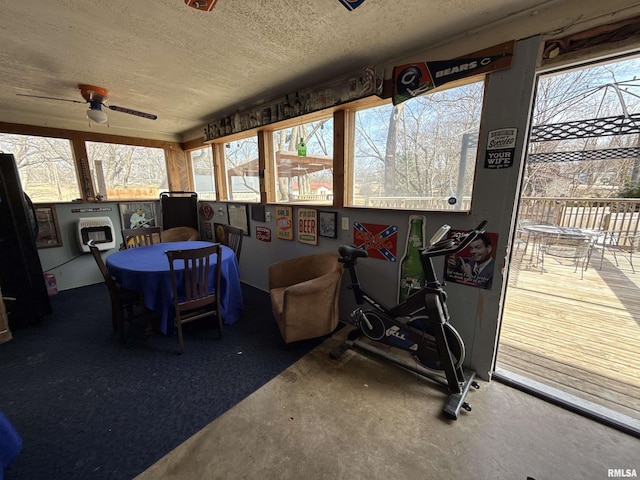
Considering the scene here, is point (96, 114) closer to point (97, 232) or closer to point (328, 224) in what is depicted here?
point (97, 232)

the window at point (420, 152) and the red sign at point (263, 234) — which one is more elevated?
the window at point (420, 152)

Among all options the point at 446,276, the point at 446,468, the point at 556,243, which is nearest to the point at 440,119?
the point at 446,276

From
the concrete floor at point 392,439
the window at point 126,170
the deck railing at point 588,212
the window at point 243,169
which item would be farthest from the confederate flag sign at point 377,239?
the window at point 126,170

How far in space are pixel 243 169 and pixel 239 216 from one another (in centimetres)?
75

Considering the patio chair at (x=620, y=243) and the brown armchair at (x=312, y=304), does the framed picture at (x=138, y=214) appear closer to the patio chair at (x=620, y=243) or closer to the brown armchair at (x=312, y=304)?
the brown armchair at (x=312, y=304)

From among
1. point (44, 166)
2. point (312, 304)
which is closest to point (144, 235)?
point (44, 166)

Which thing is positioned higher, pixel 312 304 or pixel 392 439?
pixel 312 304

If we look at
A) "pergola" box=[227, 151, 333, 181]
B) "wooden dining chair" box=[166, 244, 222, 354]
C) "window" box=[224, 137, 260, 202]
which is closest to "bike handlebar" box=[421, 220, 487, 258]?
"pergola" box=[227, 151, 333, 181]

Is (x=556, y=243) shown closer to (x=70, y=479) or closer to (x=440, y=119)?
(x=440, y=119)

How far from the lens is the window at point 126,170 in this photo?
13.2ft

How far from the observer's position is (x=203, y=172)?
4703mm

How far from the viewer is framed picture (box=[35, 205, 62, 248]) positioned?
138 inches

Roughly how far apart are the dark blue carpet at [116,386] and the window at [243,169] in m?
1.93

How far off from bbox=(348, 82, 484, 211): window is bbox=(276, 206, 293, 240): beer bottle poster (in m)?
0.87
